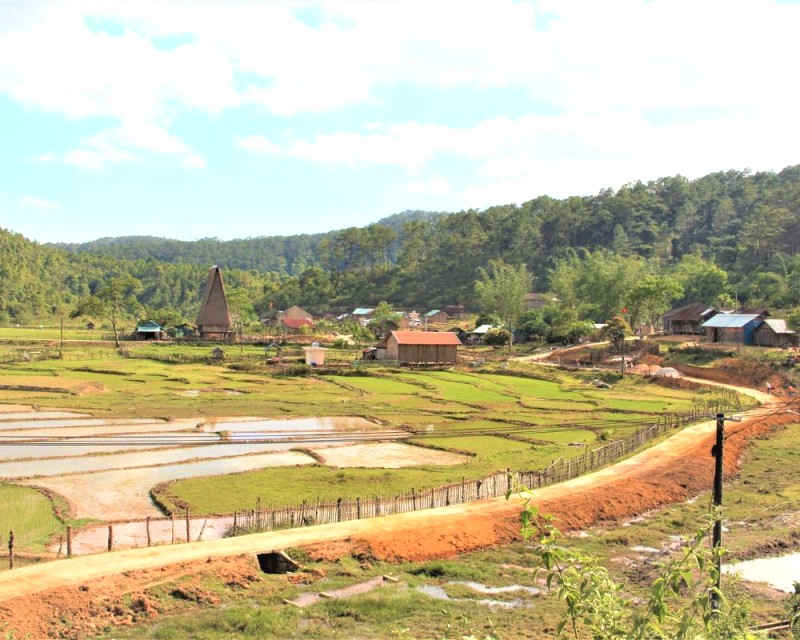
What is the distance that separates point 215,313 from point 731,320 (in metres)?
61.4

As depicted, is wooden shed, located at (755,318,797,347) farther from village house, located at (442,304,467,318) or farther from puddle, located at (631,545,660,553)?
village house, located at (442,304,467,318)

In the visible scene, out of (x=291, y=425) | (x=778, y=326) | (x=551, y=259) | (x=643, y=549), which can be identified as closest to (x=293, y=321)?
(x=551, y=259)

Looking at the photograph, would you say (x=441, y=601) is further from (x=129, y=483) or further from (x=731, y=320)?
(x=731, y=320)

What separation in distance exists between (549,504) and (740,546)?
5.72 m

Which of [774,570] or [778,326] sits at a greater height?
[778,326]

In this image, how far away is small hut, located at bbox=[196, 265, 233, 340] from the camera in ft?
318

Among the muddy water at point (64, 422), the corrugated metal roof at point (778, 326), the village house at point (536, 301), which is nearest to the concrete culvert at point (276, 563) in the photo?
the muddy water at point (64, 422)

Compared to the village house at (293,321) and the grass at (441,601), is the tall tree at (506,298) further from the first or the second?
the grass at (441,601)

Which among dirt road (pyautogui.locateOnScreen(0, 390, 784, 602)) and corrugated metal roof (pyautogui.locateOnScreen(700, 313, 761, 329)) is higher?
corrugated metal roof (pyautogui.locateOnScreen(700, 313, 761, 329))

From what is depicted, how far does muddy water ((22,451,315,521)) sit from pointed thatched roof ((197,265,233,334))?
65.6m

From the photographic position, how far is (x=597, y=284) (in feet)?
289

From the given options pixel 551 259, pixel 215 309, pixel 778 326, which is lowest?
pixel 778 326

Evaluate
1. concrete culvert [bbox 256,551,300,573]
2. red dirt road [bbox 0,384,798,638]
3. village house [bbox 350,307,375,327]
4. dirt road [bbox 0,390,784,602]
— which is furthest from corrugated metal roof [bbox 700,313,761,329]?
village house [bbox 350,307,375,327]

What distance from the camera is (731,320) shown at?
6425cm
